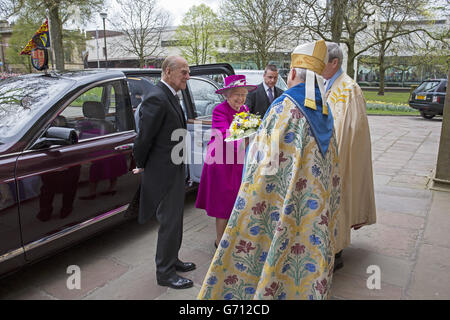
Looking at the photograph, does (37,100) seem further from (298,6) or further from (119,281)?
(298,6)

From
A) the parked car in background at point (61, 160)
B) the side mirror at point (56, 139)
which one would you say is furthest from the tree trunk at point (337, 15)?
the side mirror at point (56, 139)

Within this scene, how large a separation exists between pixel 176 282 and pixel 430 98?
17003mm

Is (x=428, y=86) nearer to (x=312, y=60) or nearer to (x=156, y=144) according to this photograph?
(x=312, y=60)

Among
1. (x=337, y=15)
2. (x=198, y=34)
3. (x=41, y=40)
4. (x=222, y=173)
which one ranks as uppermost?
(x=198, y=34)

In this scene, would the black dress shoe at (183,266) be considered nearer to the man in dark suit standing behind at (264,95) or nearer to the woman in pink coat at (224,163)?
the woman in pink coat at (224,163)

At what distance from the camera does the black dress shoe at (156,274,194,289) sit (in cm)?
309

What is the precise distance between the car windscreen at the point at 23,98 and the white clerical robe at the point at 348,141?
8.31 ft

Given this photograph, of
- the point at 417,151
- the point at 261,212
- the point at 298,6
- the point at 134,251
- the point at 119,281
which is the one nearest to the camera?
the point at 261,212

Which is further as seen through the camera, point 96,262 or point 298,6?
point 298,6

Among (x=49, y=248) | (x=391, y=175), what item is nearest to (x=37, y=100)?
(x=49, y=248)

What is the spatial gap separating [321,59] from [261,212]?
3.62 ft

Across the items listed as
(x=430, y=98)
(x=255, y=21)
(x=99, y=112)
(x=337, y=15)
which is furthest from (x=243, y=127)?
(x=255, y=21)

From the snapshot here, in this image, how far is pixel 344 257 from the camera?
12.2 feet

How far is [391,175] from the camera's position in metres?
6.96
